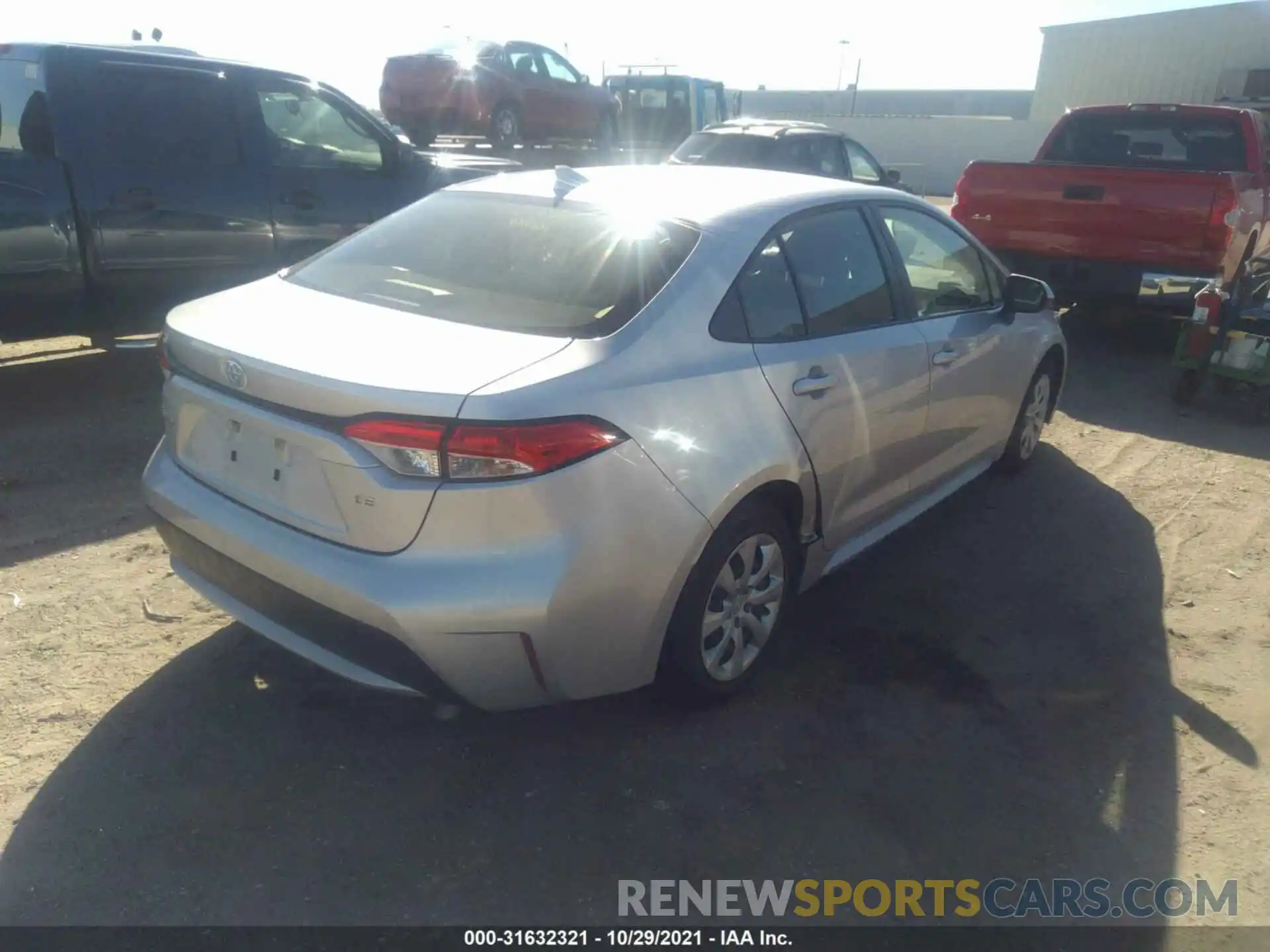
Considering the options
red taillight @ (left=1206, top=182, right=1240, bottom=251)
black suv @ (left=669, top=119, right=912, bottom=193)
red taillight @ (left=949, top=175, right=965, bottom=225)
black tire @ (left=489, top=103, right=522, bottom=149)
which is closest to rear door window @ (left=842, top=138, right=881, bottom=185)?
black suv @ (left=669, top=119, right=912, bottom=193)

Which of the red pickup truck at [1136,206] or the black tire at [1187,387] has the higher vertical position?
the red pickup truck at [1136,206]

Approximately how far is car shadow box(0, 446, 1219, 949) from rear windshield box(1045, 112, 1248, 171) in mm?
6276

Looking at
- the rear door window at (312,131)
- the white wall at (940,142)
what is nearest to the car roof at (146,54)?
the rear door window at (312,131)

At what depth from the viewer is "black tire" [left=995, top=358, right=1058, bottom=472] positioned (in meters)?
5.35

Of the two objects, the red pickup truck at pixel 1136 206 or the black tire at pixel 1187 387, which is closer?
the black tire at pixel 1187 387

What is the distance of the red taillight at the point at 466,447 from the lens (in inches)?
96.9

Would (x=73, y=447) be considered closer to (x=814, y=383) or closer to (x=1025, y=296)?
(x=814, y=383)

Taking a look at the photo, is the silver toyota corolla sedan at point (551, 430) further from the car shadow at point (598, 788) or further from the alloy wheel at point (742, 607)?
the car shadow at point (598, 788)

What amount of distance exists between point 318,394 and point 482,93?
1426 centimetres

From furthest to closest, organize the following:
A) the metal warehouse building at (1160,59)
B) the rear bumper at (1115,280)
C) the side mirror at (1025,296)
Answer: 1. the metal warehouse building at (1160,59)
2. the rear bumper at (1115,280)
3. the side mirror at (1025,296)

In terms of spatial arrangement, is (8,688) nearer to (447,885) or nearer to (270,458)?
(270,458)

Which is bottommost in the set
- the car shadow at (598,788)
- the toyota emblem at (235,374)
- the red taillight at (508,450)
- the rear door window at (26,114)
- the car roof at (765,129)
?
the car shadow at (598,788)

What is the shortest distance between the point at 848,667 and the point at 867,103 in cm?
5322

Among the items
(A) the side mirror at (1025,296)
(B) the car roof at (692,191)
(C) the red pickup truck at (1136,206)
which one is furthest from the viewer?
(C) the red pickup truck at (1136,206)
